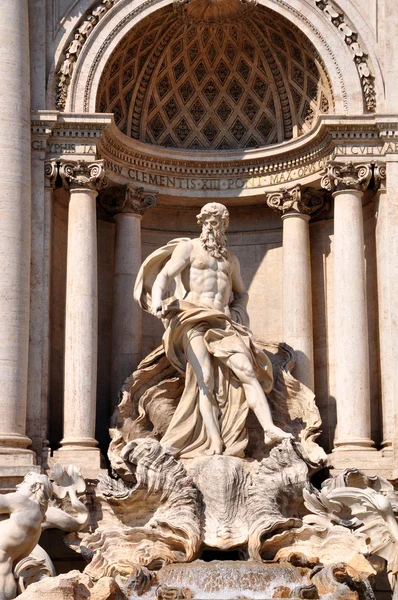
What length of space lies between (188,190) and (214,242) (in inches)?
101

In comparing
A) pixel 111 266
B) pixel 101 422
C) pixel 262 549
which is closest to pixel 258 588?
pixel 262 549

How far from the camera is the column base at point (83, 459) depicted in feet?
68.4

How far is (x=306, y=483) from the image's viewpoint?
65.9 feet

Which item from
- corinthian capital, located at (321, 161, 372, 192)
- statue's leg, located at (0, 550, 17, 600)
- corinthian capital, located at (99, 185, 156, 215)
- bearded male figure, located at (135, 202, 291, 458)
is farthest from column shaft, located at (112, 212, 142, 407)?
statue's leg, located at (0, 550, 17, 600)

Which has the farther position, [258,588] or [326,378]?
[326,378]

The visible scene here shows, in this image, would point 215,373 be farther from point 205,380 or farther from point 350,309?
point 350,309

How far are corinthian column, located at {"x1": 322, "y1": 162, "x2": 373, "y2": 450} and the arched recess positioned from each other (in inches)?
47.8

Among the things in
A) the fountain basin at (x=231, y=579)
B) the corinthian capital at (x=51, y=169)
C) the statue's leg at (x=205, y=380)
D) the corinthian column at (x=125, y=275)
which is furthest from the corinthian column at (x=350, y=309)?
the corinthian capital at (x=51, y=169)

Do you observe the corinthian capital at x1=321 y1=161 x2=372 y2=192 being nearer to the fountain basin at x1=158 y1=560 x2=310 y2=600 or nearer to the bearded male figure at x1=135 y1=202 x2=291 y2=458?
the bearded male figure at x1=135 y1=202 x2=291 y2=458

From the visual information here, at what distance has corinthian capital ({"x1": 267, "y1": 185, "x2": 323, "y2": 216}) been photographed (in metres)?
23.5

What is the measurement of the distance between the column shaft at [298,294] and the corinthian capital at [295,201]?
0.11m

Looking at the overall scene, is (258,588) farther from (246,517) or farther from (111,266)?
(111,266)

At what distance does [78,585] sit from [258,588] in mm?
2912

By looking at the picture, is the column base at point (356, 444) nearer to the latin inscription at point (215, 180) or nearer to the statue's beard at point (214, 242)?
the statue's beard at point (214, 242)
